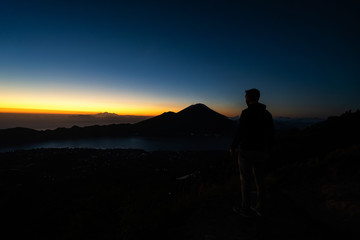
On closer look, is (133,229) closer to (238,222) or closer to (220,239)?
(220,239)

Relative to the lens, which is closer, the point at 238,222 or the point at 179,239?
the point at 179,239

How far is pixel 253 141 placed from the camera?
9.59 feet

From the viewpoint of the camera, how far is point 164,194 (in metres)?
3.80

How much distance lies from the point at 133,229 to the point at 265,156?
2.57 meters

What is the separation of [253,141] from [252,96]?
79cm

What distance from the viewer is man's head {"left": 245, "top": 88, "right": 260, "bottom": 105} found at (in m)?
3.03

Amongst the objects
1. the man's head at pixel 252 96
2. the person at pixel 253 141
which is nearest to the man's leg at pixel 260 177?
the person at pixel 253 141

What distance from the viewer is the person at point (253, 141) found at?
2924mm

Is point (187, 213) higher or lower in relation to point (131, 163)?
higher

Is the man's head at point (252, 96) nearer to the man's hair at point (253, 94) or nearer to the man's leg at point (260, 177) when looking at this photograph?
the man's hair at point (253, 94)

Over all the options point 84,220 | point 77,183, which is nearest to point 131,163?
point 77,183

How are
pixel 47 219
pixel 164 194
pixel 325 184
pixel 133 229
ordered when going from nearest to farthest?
pixel 133 229
pixel 164 194
pixel 325 184
pixel 47 219

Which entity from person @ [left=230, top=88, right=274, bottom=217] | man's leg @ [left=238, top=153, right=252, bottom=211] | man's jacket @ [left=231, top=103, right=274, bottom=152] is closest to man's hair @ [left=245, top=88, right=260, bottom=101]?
person @ [left=230, top=88, right=274, bottom=217]

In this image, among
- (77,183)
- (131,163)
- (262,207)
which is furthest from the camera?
(131,163)
